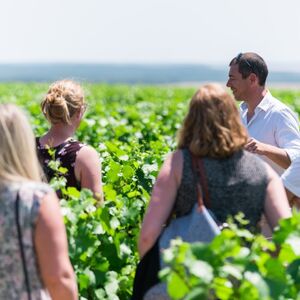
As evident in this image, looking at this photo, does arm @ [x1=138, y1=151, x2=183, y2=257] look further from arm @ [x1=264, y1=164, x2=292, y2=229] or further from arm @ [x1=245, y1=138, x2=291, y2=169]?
arm @ [x1=245, y1=138, x2=291, y2=169]

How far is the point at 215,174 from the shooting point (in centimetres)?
359

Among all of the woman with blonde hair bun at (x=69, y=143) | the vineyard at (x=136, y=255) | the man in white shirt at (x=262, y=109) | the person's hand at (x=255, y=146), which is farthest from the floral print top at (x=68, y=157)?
the man in white shirt at (x=262, y=109)

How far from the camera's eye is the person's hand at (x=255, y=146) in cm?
493

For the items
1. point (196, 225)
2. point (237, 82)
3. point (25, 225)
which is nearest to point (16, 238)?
point (25, 225)

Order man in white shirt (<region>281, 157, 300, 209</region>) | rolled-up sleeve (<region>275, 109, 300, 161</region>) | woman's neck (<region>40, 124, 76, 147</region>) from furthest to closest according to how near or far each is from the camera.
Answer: rolled-up sleeve (<region>275, 109, 300, 161</region>), man in white shirt (<region>281, 157, 300, 209</region>), woman's neck (<region>40, 124, 76, 147</region>)

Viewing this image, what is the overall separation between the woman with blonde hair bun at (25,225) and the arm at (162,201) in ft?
1.20

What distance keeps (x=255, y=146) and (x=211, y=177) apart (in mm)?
1429

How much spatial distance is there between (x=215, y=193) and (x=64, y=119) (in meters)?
1.30

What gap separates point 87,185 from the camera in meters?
4.57

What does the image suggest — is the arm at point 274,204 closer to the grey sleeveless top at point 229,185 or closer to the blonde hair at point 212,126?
→ the grey sleeveless top at point 229,185

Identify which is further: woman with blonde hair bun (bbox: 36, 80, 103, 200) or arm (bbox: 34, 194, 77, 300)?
woman with blonde hair bun (bbox: 36, 80, 103, 200)

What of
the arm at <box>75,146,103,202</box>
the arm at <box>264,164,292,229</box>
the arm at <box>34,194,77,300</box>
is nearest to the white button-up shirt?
the arm at <box>75,146,103,202</box>

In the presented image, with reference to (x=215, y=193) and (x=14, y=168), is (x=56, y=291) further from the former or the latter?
(x=215, y=193)

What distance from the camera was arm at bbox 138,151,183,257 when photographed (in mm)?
3535
